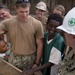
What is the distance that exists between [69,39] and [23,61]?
1267 millimetres

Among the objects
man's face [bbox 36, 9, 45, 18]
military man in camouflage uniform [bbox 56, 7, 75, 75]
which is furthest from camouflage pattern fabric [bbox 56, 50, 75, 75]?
man's face [bbox 36, 9, 45, 18]

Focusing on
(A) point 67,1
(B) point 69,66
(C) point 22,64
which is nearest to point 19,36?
(C) point 22,64

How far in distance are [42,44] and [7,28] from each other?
47 centimetres

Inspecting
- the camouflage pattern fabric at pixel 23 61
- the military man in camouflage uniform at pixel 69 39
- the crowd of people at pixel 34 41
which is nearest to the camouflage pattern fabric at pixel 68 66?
the military man in camouflage uniform at pixel 69 39

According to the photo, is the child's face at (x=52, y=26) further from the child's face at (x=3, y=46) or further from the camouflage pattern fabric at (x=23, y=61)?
the child's face at (x=3, y=46)

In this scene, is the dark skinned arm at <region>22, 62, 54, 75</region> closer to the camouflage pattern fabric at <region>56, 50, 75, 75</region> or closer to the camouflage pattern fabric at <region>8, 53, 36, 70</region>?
the camouflage pattern fabric at <region>8, 53, 36, 70</region>

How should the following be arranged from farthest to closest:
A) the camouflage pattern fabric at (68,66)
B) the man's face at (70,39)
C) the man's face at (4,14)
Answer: the man's face at (4,14), the camouflage pattern fabric at (68,66), the man's face at (70,39)

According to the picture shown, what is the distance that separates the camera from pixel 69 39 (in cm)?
187

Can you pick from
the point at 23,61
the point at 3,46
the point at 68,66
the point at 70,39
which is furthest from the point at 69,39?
the point at 3,46

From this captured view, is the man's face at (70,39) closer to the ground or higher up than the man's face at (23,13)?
higher up

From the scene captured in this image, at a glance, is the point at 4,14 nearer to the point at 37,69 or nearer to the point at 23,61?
the point at 23,61

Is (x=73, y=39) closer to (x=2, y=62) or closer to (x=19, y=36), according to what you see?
(x=19, y=36)

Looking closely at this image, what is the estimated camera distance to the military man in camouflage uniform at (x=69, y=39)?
1862 mm

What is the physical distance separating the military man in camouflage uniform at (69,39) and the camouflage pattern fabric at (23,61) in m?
0.95
